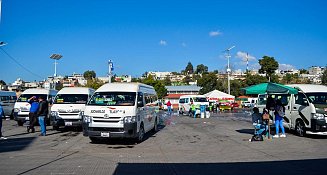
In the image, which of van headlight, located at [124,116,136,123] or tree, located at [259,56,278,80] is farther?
tree, located at [259,56,278,80]

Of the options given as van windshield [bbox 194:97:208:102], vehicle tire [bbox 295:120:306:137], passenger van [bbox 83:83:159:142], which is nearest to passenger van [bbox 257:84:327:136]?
vehicle tire [bbox 295:120:306:137]

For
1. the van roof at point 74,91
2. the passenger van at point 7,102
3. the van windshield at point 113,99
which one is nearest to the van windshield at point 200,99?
the van roof at point 74,91

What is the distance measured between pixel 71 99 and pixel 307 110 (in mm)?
12219

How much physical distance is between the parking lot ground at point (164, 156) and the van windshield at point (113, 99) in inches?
65.1

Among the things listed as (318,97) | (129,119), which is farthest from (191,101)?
(129,119)

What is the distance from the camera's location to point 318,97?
1451cm

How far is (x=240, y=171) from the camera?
7.71m

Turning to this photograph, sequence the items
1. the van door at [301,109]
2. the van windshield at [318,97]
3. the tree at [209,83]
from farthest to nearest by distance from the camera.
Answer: the tree at [209,83] → the van windshield at [318,97] → the van door at [301,109]

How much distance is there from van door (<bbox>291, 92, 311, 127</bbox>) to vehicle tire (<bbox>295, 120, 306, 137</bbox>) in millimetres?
244

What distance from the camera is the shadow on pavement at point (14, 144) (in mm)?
11305

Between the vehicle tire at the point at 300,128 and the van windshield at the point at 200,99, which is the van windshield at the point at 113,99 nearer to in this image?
the vehicle tire at the point at 300,128

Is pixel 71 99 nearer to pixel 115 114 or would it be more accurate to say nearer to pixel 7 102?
pixel 115 114

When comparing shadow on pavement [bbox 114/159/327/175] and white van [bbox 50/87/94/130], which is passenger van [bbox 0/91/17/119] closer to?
white van [bbox 50/87/94/130]

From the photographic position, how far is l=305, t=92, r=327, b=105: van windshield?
46.7ft
